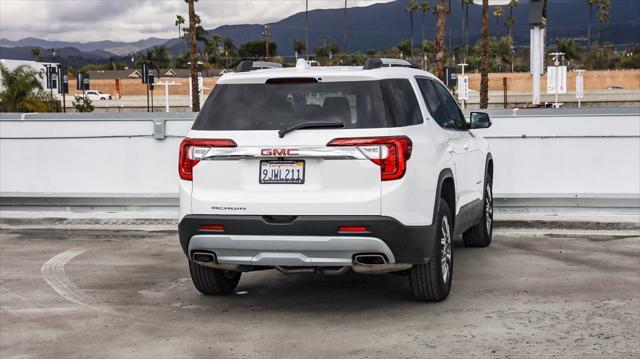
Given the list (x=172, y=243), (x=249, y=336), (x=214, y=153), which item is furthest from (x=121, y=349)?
(x=172, y=243)

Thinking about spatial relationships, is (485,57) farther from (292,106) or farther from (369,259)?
(369,259)

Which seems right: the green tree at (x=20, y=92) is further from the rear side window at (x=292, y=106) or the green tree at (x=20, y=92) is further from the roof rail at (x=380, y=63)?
the rear side window at (x=292, y=106)

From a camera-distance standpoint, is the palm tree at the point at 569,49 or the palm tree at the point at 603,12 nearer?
the palm tree at the point at 569,49

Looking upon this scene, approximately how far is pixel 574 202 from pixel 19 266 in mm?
7540

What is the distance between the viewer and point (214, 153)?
7613mm

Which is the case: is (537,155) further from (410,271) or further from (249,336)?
(249,336)

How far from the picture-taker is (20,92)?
62.0 metres

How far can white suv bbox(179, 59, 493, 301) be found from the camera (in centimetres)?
731

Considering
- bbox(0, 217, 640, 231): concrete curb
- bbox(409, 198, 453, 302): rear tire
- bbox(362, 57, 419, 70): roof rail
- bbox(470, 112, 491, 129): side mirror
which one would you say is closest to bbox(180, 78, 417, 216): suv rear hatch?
bbox(362, 57, 419, 70): roof rail

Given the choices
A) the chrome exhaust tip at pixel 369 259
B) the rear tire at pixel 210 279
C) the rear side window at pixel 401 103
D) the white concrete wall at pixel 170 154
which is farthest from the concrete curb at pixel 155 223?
the chrome exhaust tip at pixel 369 259

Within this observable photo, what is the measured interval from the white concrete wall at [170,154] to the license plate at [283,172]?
699 centimetres

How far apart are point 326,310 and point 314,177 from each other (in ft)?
4.33

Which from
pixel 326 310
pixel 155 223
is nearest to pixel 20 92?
pixel 155 223

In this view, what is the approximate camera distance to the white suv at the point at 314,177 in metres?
7.31
